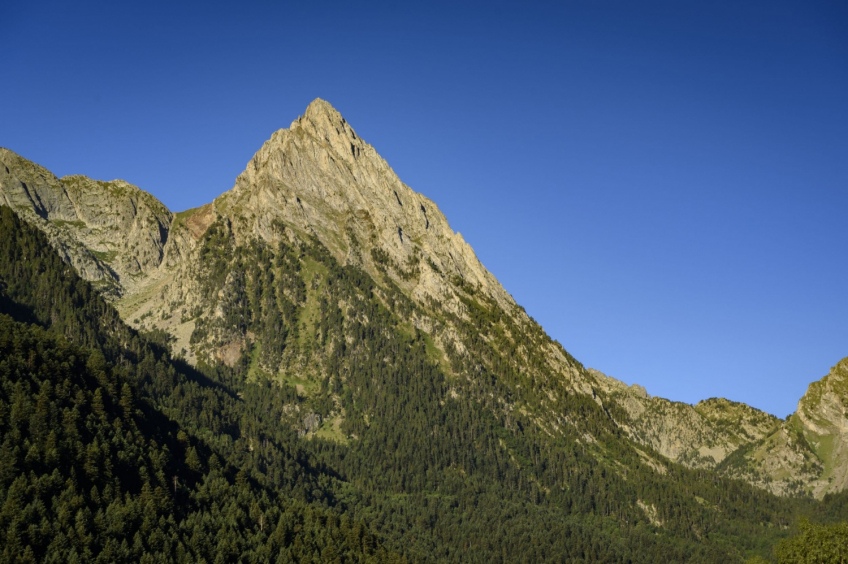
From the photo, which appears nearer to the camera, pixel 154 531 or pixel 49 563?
pixel 49 563

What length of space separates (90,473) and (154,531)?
19184 mm

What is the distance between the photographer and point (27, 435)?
7869 inches

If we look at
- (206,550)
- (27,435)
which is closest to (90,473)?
(27,435)

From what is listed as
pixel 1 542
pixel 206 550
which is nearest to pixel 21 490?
pixel 1 542

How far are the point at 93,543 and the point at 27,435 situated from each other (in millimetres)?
33724

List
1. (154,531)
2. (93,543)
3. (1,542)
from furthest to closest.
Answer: (154,531) < (93,543) < (1,542)

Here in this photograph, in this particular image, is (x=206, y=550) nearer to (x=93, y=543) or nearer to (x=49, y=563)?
(x=93, y=543)

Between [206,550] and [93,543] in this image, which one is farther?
[206,550]

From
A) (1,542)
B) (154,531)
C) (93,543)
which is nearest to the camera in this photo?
(1,542)

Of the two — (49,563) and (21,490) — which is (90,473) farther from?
(49,563)

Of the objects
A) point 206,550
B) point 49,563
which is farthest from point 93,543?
point 206,550

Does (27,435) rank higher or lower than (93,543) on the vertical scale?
higher

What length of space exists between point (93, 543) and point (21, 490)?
16676 millimetres

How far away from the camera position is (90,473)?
198750 millimetres
